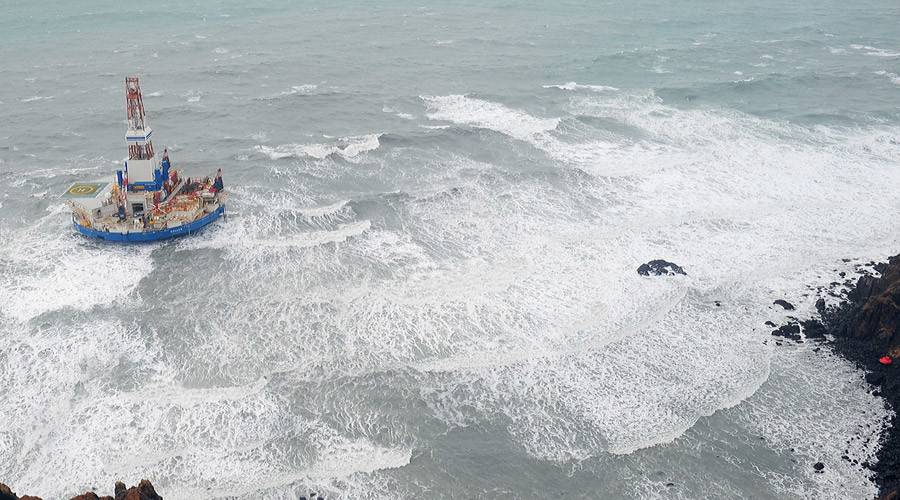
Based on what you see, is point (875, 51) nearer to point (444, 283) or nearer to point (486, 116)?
point (486, 116)

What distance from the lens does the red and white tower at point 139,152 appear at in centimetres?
4784

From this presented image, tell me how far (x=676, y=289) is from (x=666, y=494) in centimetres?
1690

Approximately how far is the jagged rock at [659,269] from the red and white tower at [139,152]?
35.0 m

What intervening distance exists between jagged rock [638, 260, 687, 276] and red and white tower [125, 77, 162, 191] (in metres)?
35.0

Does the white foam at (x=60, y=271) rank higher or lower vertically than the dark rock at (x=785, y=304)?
higher

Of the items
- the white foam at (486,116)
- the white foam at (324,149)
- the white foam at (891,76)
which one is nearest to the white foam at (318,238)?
the white foam at (324,149)

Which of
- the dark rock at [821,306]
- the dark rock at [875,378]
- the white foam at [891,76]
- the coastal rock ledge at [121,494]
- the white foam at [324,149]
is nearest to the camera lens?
the coastal rock ledge at [121,494]

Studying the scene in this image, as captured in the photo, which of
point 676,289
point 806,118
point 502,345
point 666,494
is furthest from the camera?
point 806,118

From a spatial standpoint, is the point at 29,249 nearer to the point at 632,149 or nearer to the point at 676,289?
the point at 676,289

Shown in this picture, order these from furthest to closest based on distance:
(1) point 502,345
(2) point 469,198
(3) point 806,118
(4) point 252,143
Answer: (3) point 806,118, (4) point 252,143, (2) point 469,198, (1) point 502,345

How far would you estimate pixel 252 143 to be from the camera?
6369 centimetres

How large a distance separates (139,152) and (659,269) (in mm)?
37661

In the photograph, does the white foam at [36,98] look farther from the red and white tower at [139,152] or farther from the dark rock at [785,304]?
the dark rock at [785,304]

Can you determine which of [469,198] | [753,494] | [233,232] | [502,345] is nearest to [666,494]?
[753,494]
